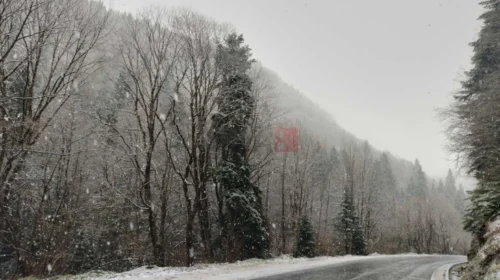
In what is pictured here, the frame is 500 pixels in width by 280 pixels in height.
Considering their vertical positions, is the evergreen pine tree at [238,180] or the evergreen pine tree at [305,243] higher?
the evergreen pine tree at [238,180]

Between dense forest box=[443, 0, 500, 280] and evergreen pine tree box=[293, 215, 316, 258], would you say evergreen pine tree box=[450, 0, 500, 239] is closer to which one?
dense forest box=[443, 0, 500, 280]

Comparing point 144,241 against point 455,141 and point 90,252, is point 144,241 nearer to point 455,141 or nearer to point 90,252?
point 90,252

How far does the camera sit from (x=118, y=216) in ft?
82.9

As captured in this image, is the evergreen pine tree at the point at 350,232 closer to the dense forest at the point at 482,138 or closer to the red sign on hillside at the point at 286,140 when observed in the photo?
the red sign on hillside at the point at 286,140

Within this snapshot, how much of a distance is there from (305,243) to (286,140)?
10.8m

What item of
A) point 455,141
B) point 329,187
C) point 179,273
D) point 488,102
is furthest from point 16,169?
point 329,187

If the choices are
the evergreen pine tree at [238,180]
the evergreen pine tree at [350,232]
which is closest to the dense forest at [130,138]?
the evergreen pine tree at [238,180]

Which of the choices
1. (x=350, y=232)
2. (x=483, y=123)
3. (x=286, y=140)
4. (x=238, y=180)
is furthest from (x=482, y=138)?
(x=350, y=232)

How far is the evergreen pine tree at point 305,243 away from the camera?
82.7ft

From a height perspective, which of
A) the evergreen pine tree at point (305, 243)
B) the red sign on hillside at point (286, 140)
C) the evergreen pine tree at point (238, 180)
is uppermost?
the red sign on hillside at point (286, 140)

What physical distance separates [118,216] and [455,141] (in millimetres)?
23850

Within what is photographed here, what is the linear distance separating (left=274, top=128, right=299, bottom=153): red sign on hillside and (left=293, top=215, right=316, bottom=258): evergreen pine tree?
26.5ft

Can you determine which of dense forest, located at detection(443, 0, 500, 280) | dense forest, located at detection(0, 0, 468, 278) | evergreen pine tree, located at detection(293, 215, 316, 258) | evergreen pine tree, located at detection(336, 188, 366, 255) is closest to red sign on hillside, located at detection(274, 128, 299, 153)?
dense forest, located at detection(0, 0, 468, 278)

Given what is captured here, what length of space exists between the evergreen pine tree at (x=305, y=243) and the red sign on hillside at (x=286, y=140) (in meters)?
8.07
